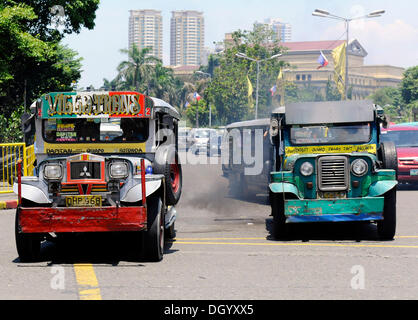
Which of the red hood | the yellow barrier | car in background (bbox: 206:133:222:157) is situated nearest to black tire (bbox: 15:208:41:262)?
the yellow barrier

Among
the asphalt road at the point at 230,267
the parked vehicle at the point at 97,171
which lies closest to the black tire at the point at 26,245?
the parked vehicle at the point at 97,171

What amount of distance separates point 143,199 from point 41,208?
1300mm

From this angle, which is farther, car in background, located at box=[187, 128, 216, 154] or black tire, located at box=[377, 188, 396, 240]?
car in background, located at box=[187, 128, 216, 154]

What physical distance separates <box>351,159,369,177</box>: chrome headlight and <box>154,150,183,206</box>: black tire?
9.26 feet

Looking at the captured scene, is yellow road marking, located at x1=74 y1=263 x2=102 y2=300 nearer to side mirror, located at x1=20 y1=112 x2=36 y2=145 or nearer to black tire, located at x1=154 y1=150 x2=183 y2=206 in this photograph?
black tire, located at x1=154 y1=150 x2=183 y2=206

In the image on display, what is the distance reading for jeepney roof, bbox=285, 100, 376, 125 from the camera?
12.6m

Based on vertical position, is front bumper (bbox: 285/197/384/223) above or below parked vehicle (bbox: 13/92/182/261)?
below

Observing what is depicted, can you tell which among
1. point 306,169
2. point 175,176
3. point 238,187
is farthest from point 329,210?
point 238,187

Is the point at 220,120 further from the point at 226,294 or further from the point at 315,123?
the point at 226,294

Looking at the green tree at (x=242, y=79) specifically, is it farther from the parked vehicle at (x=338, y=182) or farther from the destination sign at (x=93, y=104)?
the destination sign at (x=93, y=104)

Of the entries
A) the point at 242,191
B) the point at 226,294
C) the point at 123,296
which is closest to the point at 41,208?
the point at 123,296

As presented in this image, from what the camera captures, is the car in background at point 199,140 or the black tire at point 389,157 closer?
the black tire at point 389,157

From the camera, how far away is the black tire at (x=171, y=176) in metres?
10.1

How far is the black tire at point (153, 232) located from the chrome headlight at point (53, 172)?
1.25 meters
